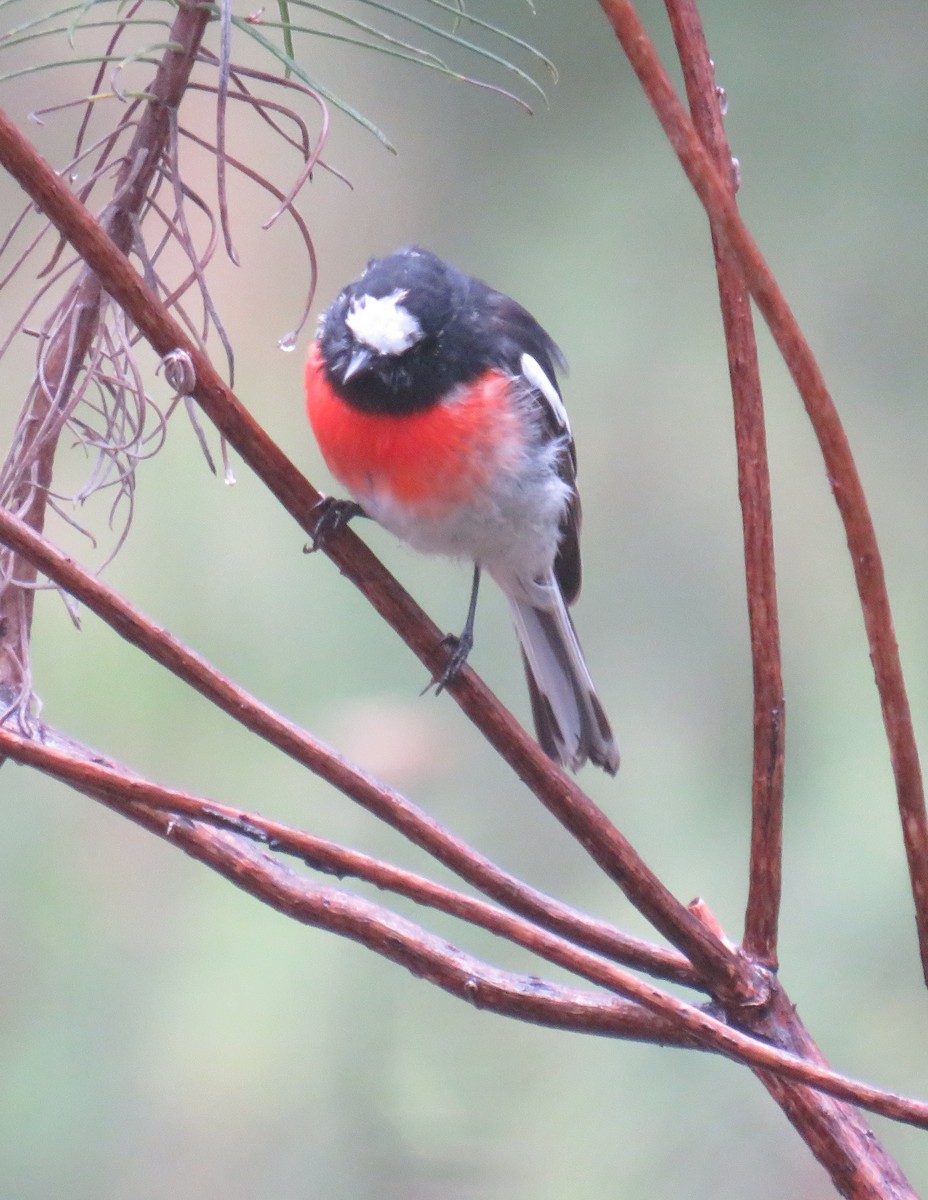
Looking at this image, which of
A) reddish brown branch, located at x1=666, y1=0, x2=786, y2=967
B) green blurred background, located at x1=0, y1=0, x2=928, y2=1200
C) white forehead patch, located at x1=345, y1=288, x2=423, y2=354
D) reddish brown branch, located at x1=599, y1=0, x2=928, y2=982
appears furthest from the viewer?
green blurred background, located at x1=0, y1=0, x2=928, y2=1200

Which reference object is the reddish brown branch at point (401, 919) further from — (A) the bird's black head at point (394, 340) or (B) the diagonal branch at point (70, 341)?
(A) the bird's black head at point (394, 340)

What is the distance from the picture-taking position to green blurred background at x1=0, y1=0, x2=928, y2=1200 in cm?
142

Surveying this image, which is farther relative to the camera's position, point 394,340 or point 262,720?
point 394,340

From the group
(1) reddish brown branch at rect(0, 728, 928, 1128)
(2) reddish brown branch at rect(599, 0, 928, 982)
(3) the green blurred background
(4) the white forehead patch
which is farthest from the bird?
(2) reddish brown branch at rect(599, 0, 928, 982)

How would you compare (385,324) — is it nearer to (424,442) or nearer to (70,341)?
(424,442)

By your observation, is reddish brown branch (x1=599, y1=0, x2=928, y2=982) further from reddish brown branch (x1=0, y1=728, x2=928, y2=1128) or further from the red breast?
the red breast

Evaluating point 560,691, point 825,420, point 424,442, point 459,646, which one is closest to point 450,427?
point 424,442

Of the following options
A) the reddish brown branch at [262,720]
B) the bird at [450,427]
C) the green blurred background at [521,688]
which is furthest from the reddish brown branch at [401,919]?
the green blurred background at [521,688]

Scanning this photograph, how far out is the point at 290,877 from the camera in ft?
1.99

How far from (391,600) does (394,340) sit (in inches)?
17.4

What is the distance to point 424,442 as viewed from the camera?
1.08 m

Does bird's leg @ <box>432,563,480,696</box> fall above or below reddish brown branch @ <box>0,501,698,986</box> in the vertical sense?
above

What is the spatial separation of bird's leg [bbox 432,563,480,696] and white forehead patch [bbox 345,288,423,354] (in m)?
0.26

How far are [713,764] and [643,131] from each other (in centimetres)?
86
